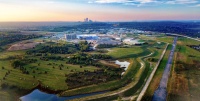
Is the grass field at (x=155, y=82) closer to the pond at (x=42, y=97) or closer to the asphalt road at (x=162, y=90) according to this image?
the asphalt road at (x=162, y=90)

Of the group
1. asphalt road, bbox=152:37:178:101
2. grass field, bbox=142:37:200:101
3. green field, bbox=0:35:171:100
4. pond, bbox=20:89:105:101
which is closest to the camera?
pond, bbox=20:89:105:101

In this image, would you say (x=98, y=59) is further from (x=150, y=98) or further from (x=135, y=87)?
(x=150, y=98)

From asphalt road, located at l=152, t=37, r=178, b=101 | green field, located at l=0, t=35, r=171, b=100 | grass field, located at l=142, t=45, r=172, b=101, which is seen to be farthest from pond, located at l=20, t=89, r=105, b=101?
asphalt road, located at l=152, t=37, r=178, b=101

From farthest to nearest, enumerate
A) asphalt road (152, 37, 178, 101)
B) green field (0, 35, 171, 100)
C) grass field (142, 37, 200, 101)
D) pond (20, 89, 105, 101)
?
green field (0, 35, 171, 100) < grass field (142, 37, 200, 101) < asphalt road (152, 37, 178, 101) < pond (20, 89, 105, 101)

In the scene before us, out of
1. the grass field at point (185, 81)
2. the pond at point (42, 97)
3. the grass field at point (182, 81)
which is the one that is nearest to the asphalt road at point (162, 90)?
the grass field at point (182, 81)

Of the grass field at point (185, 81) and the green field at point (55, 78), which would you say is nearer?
the grass field at point (185, 81)

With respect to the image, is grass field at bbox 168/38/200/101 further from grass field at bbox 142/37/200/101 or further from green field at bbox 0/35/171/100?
green field at bbox 0/35/171/100

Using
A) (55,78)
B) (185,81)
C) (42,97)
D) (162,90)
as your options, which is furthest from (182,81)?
(42,97)

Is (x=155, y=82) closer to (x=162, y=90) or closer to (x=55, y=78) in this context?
(x=162, y=90)

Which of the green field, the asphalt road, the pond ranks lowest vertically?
the pond

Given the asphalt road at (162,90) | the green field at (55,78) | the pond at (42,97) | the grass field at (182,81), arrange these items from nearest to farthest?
the pond at (42,97) < the asphalt road at (162,90) < the grass field at (182,81) < the green field at (55,78)

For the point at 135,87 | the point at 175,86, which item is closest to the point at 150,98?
the point at 135,87
